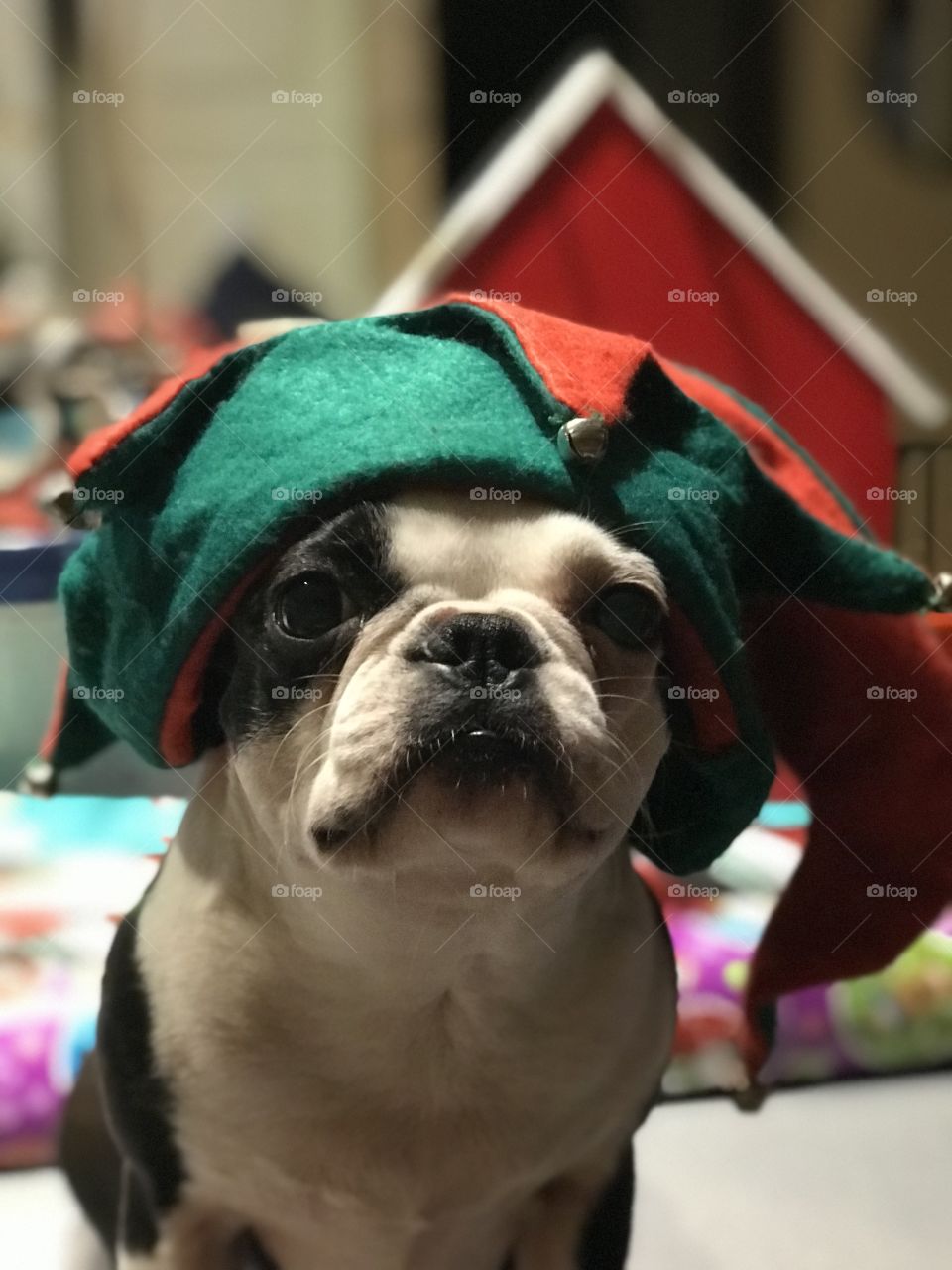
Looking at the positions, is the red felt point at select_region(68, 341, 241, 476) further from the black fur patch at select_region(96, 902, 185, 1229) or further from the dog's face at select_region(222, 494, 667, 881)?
the black fur patch at select_region(96, 902, 185, 1229)

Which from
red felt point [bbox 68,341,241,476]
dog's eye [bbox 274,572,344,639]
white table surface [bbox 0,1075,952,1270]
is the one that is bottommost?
white table surface [bbox 0,1075,952,1270]

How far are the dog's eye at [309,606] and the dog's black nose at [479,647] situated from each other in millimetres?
60

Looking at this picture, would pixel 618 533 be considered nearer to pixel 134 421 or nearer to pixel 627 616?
pixel 627 616

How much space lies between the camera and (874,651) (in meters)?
0.64

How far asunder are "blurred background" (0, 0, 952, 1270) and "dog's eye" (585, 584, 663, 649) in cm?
16

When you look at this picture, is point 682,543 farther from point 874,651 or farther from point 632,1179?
point 632,1179

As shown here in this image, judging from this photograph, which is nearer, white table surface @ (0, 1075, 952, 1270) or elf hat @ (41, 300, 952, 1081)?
elf hat @ (41, 300, 952, 1081)

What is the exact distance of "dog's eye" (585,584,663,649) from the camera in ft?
1.86

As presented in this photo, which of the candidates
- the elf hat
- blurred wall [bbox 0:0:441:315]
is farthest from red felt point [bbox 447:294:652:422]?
blurred wall [bbox 0:0:441:315]

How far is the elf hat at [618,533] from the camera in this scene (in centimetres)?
51

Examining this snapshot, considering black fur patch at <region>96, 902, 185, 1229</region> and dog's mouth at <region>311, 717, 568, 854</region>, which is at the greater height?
dog's mouth at <region>311, 717, 568, 854</region>

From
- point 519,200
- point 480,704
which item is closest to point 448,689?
point 480,704

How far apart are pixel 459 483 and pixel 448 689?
93 mm

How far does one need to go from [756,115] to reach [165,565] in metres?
0.36
